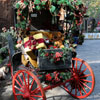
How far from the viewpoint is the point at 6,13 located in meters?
11.6

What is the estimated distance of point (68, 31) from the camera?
3.50 meters

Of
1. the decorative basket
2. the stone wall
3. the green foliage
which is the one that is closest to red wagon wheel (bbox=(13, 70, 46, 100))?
the decorative basket

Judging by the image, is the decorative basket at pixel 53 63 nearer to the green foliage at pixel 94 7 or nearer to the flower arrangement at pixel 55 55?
the flower arrangement at pixel 55 55

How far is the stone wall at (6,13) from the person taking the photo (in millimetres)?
11195

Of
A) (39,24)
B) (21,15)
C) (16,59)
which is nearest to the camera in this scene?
(21,15)

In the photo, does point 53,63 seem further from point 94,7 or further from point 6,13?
point 94,7

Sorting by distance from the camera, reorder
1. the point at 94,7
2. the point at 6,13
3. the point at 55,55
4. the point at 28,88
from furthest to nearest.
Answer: the point at 94,7, the point at 6,13, the point at 55,55, the point at 28,88

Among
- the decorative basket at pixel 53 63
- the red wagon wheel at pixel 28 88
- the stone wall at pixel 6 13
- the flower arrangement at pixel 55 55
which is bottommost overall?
the red wagon wheel at pixel 28 88

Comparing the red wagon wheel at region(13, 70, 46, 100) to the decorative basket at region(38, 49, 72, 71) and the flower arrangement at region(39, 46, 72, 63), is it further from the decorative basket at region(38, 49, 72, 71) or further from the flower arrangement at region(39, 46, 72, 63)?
Result: the flower arrangement at region(39, 46, 72, 63)

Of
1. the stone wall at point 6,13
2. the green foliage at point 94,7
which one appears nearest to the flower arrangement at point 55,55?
the stone wall at point 6,13

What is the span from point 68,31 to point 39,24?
A: 1375 mm

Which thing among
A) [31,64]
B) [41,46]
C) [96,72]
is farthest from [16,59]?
[96,72]

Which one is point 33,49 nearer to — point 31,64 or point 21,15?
point 31,64

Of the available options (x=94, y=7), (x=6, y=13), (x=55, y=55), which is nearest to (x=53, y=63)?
(x=55, y=55)
